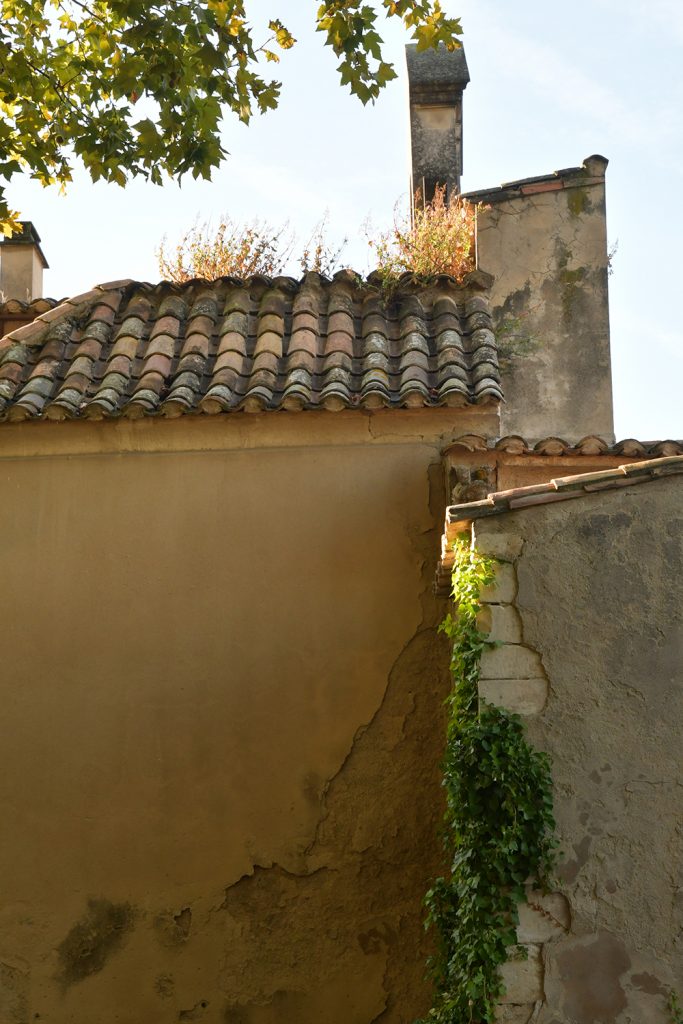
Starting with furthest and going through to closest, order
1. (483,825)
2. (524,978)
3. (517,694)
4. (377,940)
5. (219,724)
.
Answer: (219,724) < (377,940) < (517,694) < (483,825) < (524,978)

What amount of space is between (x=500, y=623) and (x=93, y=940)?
3.49m

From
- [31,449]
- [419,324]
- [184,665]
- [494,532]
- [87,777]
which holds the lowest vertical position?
[87,777]

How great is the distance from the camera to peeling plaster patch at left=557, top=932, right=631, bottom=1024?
516 cm

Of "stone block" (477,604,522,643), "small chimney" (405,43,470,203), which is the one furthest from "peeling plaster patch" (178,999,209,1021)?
"small chimney" (405,43,470,203)

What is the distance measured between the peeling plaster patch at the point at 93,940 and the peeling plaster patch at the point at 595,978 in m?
3.14

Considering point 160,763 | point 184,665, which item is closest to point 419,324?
point 184,665

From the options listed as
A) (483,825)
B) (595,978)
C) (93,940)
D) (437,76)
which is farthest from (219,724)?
(437,76)

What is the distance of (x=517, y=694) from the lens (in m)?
5.55

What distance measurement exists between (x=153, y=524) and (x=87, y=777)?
163cm

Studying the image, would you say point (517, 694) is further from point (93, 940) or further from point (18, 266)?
point (18, 266)

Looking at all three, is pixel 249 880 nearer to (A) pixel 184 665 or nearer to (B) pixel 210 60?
(A) pixel 184 665

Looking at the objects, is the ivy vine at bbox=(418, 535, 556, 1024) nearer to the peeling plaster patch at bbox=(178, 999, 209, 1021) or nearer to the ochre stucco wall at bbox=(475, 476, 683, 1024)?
the ochre stucco wall at bbox=(475, 476, 683, 1024)

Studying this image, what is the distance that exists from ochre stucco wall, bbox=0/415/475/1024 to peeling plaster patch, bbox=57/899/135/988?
0.04 ft

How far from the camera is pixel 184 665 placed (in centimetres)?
763
